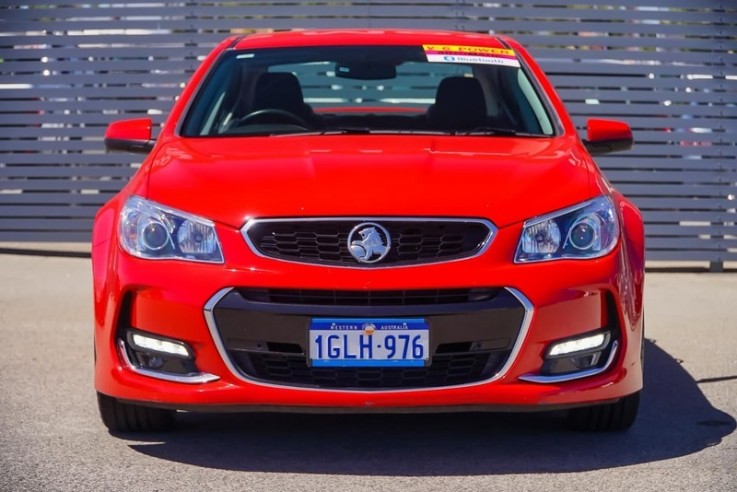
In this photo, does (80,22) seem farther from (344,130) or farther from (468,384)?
(468,384)

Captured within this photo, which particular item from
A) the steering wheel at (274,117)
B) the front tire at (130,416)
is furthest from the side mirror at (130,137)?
the front tire at (130,416)

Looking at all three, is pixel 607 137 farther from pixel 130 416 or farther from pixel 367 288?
pixel 130 416

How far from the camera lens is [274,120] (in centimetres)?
640

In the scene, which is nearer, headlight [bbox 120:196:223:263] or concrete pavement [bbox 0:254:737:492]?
concrete pavement [bbox 0:254:737:492]

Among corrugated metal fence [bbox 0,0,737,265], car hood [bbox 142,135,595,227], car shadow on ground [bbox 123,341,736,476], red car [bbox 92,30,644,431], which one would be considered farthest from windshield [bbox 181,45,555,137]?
corrugated metal fence [bbox 0,0,737,265]

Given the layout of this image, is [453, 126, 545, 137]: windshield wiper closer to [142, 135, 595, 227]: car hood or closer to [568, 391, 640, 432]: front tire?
[142, 135, 595, 227]: car hood

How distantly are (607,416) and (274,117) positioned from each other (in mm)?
1874

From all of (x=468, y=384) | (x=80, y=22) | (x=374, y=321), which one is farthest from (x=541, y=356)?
(x=80, y=22)

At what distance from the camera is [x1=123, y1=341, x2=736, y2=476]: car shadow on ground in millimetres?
5105

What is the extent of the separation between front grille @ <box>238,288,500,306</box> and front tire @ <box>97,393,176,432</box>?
0.78 meters

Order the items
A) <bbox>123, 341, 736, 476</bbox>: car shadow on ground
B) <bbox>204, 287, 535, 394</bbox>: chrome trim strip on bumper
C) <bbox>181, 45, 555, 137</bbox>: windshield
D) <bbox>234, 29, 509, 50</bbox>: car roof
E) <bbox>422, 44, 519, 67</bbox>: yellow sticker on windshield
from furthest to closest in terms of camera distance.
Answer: <bbox>234, 29, 509, 50</bbox>: car roof → <bbox>422, 44, 519, 67</bbox>: yellow sticker on windshield → <bbox>181, 45, 555, 137</bbox>: windshield → <bbox>123, 341, 736, 476</bbox>: car shadow on ground → <bbox>204, 287, 535, 394</bbox>: chrome trim strip on bumper

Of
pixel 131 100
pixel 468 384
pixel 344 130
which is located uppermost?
pixel 344 130

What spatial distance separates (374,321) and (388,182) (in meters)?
0.52

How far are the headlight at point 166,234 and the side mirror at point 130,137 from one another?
1252 mm
